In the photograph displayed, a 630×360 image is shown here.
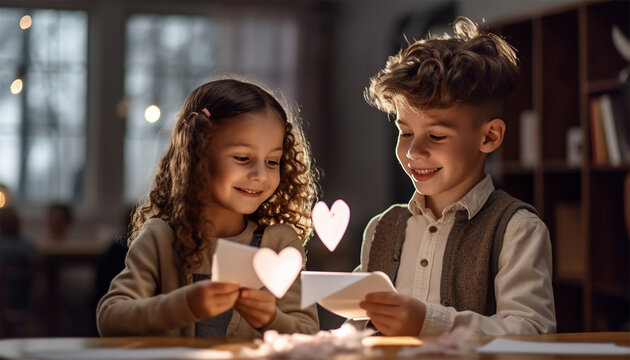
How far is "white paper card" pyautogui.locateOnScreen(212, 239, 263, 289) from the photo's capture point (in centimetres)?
104

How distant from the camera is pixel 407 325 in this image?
1.14m

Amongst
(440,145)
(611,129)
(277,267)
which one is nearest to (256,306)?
(277,267)

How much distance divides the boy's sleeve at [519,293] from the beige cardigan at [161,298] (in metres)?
0.23

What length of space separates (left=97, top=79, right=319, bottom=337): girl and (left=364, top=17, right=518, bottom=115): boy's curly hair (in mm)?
231

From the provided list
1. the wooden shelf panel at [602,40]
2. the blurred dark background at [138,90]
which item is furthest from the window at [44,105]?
the wooden shelf panel at [602,40]

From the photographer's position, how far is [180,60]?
6.51 meters

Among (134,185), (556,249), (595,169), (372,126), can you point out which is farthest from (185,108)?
(134,185)

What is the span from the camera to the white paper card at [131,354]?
0.90 metres

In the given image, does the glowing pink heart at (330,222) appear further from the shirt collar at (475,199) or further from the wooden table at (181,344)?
the wooden table at (181,344)

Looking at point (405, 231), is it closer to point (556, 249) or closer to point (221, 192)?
point (221, 192)

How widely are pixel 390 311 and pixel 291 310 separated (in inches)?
8.3

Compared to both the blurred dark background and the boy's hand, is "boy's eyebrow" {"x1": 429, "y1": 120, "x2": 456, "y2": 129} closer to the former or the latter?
the boy's hand

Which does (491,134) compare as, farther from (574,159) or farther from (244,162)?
(574,159)

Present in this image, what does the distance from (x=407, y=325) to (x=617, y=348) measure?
0.29m
